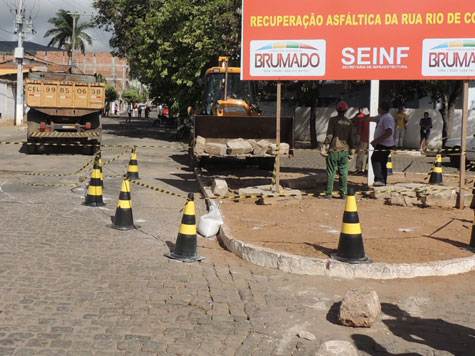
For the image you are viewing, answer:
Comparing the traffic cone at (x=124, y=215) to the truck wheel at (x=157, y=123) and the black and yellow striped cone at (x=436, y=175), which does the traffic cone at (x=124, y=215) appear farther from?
the truck wheel at (x=157, y=123)

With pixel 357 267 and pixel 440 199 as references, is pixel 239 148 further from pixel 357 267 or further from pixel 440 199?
pixel 357 267

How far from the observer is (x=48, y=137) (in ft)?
62.1

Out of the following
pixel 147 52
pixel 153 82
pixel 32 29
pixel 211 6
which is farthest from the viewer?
pixel 32 29

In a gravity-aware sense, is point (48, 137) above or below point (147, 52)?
below

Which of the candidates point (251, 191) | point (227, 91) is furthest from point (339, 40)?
point (227, 91)

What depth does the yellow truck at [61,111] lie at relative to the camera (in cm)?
1902

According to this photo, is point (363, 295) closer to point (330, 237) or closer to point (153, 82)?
point (330, 237)

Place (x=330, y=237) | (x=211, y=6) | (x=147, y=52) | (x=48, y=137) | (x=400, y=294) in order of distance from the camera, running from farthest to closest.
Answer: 1. (x=147, y=52)
2. (x=211, y=6)
3. (x=48, y=137)
4. (x=330, y=237)
5. (x=400, y=294)

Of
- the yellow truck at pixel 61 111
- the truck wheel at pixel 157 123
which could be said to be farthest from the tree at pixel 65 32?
the yellow truck at pixel 61 111

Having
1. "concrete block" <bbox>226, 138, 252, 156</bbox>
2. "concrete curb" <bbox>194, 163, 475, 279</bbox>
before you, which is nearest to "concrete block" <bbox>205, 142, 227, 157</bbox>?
"concrete block" <bbox>226, 138, 252, 156</bbox>

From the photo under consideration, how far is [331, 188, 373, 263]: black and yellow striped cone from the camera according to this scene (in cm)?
620

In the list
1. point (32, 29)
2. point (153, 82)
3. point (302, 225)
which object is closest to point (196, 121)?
point (302, 225)

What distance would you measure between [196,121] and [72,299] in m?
10.3

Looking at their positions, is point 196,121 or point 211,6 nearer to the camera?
point 196,121
